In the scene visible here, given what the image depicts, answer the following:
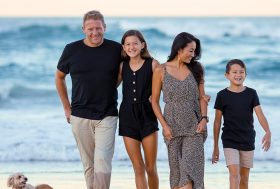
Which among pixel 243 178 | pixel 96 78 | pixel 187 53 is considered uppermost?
pixel 187 53

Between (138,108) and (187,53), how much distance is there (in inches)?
24.7

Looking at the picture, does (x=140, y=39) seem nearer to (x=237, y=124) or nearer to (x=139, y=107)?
(x=139, y=107)

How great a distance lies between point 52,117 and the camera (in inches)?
558

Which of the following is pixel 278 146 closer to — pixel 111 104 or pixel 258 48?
pixel 111 104

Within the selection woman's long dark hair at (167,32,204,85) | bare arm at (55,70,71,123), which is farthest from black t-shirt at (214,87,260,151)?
bare arm at (55,70,71,123)

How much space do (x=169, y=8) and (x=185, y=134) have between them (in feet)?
73.8

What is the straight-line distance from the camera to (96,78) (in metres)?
6.48

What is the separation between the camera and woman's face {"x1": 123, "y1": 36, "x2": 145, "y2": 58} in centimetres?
634

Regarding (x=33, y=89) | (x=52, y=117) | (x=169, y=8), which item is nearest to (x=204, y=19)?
(x=169, y=8)

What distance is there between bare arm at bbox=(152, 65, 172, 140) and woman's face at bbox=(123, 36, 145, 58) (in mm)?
223

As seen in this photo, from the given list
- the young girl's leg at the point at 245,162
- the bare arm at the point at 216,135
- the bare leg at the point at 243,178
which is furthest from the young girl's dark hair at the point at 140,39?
the bare leg at the point at 243,178

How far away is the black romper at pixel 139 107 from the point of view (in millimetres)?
6355

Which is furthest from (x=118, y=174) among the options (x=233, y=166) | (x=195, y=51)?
(x=195, y=51)

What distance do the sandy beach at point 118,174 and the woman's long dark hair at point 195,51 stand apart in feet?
7.56
